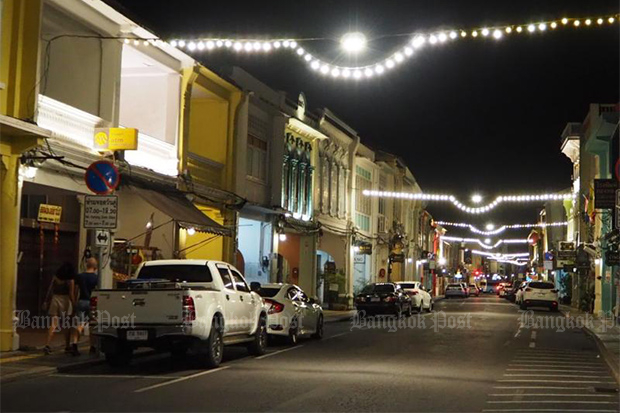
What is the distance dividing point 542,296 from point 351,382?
3458 cm

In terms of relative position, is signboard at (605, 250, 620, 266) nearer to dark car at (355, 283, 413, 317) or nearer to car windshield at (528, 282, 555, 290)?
dark car at (355, 283, 413, 317)

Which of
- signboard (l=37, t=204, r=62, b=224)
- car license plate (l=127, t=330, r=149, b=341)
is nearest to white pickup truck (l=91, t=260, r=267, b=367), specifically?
car license plate (l=127, t=330, r=149, b=341)

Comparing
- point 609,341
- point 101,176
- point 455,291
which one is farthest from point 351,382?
point 455,291

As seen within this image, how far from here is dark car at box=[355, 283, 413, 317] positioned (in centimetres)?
3541

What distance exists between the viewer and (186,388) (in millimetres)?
12766

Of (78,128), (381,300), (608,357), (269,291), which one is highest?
(78,128)

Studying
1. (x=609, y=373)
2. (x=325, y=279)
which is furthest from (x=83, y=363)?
(x=325, y=279)

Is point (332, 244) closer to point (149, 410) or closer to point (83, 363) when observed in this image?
point (83, 363)

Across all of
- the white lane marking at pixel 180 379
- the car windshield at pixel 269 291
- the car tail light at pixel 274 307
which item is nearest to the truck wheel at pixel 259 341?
the car tail light at pixel 274 307

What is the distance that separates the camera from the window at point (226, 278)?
17188 millimetres

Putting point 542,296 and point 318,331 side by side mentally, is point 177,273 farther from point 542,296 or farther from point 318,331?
point 542,296

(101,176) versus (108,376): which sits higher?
(101,176)

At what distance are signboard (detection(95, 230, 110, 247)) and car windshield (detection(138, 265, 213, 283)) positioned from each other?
0.99 metres

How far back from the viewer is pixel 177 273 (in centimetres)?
1711
